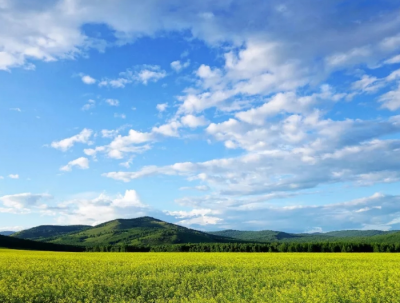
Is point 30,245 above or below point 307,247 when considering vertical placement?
below

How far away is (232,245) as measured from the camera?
119m

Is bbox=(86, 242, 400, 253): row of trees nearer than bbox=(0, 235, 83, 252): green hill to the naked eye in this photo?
Yes

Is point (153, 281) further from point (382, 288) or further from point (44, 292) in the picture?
point (382, 288)

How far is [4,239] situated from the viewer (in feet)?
505

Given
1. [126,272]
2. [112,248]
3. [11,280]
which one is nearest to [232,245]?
[112,248]

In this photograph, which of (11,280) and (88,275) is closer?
(11,280)

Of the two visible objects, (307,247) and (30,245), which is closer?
(307,247)

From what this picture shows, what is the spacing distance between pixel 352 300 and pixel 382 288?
6.10 meters

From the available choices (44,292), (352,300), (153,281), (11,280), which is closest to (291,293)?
(352,300)

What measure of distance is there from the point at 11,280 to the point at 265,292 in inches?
850

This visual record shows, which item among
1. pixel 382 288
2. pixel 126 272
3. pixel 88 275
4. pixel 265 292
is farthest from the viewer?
pixel 126 272

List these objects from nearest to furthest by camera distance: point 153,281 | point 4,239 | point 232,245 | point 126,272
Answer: point 153,281, point 126,272, point 232,245, point 4,239

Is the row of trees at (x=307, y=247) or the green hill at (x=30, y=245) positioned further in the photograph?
the green hill at (x=30, y=245)

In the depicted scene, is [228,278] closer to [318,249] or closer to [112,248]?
[318,249]
